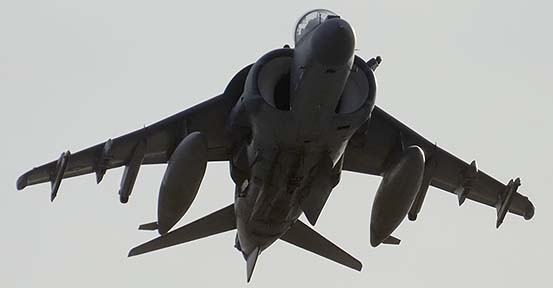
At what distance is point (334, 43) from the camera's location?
15602mm

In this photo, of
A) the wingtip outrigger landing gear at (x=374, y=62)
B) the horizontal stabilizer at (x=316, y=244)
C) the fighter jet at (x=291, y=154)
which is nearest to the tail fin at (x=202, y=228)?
the fighter jet at (x=291, y=154)

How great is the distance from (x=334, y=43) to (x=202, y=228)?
6680 millimetres

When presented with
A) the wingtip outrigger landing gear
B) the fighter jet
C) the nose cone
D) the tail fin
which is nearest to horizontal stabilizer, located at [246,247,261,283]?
the fighter jet

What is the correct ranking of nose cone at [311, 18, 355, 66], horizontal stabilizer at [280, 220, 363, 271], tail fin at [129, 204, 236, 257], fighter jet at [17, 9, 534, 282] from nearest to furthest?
nose cone at [311, 18, 355, 66], fighter jet at [17, 9, 534, 282], tail fin at [129, 204, 236, 257], horizontal stabilizer at [280, 220, 363, 271]

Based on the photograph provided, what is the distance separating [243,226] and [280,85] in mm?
3710

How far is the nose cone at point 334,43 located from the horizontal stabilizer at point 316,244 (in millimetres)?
6206

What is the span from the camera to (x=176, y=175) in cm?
1716

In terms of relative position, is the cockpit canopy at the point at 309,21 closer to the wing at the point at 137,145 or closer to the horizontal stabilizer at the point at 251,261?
the wing at the point at 137,145

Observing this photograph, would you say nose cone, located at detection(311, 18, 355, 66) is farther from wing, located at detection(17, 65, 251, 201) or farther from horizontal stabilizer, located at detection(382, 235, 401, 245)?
horizontal stabilizer, located at detection(382, 235, 401, 245)

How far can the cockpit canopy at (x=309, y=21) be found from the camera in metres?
16.6

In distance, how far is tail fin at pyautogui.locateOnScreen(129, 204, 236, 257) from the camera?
2088 centimetres

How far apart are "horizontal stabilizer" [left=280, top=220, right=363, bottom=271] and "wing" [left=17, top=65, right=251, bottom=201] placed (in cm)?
285

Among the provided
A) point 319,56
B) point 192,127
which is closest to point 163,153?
point 192,127

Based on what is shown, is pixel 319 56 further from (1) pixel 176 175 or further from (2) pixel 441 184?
(2) pixel 441 184
